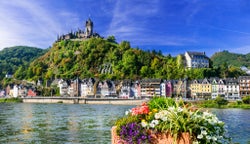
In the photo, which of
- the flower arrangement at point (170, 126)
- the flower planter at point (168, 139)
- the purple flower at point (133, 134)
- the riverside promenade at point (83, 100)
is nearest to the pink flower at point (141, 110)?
the flower arrangement at point (170, 126)

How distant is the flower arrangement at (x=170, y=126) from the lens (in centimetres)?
714

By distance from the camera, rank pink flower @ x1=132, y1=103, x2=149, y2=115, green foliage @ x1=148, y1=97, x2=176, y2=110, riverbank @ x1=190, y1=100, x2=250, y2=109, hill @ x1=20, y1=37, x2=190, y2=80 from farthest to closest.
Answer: hill @ x1=20, y1=37, x2=190, y2=80
riverbank @ x1=190, y1=100, x2=250, y2=109
green foliage @ x1=148, y1=97, x2=176, y2=110
pink flower @ x1=132, y1=103, x2=149, y2=115

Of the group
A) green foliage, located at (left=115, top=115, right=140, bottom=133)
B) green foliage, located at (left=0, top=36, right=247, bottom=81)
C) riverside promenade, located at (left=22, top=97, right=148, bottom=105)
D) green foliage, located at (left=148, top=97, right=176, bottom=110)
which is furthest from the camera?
green foliage, located at (left=0, top=36, right=247, bottom=81)

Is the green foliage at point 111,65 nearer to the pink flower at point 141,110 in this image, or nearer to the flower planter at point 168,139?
the pink flower at point 141,110

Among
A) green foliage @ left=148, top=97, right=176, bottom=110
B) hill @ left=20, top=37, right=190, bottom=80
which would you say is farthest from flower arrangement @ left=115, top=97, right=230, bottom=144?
hill @ left=20, top=37, right=190, bottom=80

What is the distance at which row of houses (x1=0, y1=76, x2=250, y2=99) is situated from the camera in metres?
110

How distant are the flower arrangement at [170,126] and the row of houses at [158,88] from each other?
8871cm

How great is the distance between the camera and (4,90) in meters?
178

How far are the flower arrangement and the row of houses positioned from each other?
291 feet

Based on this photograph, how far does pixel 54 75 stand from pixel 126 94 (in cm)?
5790

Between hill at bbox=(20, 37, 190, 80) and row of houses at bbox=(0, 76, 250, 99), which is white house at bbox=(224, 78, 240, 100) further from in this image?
hill at bbox=(20, 37, 190, 80)

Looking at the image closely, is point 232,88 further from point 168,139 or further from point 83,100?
point 168,139

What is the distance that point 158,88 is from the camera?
393ft

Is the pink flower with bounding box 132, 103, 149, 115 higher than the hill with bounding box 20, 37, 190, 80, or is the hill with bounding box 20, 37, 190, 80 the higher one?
the hill with bounding box 20, 37, 190, 80
